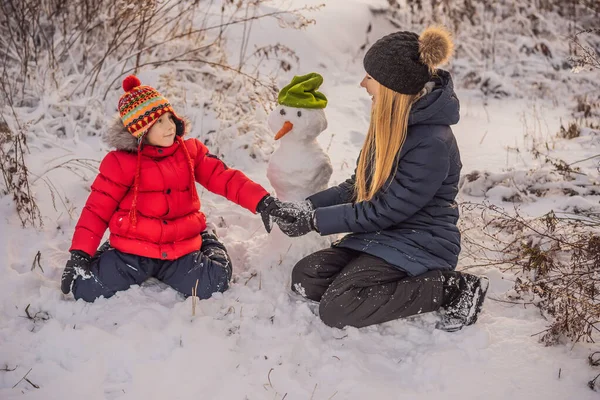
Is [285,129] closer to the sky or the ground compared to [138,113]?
closer to the ground

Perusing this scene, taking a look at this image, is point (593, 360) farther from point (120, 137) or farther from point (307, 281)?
point (120, 137)

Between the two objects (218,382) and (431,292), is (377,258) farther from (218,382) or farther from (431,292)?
(218,382)

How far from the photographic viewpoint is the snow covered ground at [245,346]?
2.38 meters

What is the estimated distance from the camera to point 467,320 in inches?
109

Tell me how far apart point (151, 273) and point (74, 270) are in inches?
15.7

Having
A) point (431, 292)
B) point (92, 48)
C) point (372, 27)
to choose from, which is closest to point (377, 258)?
point (431, 292)

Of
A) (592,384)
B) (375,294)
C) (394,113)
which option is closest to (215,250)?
(375,294)

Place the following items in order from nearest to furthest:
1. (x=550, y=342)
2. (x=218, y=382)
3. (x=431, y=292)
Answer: (x=218, y=382)
(x=550, y=342)
(x=431, y=292)

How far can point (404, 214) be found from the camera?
9.21 feet

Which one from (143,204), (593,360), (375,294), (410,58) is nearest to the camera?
(593,360)

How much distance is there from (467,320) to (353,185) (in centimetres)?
95

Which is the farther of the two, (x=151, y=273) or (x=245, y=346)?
(x=151, y=273)

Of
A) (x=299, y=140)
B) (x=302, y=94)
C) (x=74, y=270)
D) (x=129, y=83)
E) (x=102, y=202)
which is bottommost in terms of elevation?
(x=74, y=270)

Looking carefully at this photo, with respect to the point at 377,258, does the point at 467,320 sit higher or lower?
lower
